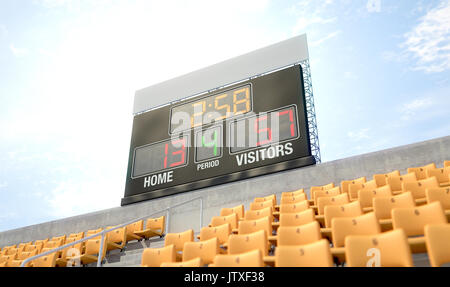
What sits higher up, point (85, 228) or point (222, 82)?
point (222, 82)

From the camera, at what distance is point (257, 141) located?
758cm

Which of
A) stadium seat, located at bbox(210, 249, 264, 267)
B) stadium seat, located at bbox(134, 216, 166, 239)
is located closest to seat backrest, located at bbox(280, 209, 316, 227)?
stadium seat, located at bbox(210, 249, 264, 267)

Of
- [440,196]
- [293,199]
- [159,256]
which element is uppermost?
[293,199]

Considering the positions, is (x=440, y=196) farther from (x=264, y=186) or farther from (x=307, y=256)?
(x=264, y=186)

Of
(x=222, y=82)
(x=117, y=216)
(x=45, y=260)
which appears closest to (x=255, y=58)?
(x=222, y=82)

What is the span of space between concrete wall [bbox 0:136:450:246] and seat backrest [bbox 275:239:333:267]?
497 cm

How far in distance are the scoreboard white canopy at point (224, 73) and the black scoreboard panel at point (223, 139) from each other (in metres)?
0.35

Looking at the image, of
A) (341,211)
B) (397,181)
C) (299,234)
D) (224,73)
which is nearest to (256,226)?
(299,234)

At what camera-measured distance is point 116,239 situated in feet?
23.5

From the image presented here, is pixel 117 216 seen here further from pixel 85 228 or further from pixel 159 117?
pixel 159 117

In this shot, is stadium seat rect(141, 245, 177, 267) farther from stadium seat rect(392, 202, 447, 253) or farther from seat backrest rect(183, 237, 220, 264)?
stadium seat rect(392, 202, 447, 253)

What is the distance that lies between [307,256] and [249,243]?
894 millimetres

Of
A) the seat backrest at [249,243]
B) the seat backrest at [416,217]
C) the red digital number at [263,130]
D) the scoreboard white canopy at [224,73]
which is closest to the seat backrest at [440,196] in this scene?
the seat backrest at [416,217]
